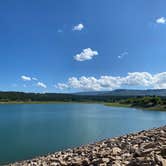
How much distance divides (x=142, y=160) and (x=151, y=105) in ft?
480

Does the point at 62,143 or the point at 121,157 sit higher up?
the point at 121,157

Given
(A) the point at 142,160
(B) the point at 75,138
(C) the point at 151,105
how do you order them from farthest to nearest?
1. (C) the point at 151,105
2. (B) the point at 75,138
3. (A) the point at 142,160

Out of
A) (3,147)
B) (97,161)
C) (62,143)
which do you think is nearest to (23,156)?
(3,147)

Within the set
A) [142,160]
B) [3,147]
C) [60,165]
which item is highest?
[142,160]

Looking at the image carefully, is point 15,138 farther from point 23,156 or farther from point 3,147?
point 23,156

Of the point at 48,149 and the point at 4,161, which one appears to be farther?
the point at 48,149

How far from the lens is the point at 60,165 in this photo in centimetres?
1405

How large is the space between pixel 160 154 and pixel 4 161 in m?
22.3

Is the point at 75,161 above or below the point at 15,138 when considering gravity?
above

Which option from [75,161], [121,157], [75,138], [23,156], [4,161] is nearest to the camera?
[121,157]

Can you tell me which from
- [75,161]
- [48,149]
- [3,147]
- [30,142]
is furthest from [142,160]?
[30,142]

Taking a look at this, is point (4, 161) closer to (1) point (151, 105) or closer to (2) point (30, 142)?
(2) point (30, 142)

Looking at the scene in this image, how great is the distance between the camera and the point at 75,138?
4656 cm

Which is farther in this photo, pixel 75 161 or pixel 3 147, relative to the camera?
pixel 3 147
